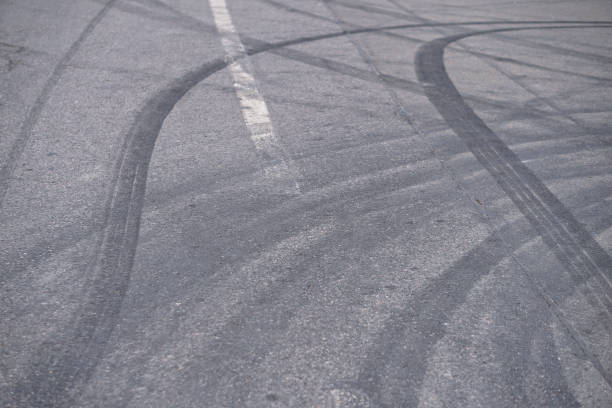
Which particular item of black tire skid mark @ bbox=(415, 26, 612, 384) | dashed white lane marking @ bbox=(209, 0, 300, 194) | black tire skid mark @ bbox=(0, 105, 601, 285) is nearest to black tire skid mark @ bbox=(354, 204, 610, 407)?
black tire skid mark @ bbox=(415, 26, 612, 384)

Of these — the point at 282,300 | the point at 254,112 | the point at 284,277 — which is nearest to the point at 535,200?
the point at 284,277

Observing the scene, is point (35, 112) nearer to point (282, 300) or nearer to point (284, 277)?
point (284, 277)

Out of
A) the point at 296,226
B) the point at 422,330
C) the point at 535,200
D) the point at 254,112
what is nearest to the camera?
the point at 422,330

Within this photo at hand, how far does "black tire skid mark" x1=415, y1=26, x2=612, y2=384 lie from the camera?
4.27m

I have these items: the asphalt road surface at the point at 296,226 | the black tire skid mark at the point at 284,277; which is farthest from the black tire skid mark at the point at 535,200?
the black tire skid mark at the point at 284,277

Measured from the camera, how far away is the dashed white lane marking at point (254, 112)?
17.9ft

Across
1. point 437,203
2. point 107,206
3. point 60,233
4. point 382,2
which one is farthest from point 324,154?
point 382,2

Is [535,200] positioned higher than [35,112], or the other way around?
[535,200]

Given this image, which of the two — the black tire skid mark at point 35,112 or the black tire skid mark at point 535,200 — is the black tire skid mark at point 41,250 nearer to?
the black tire skid mark at point 35,112

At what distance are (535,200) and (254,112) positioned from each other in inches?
122

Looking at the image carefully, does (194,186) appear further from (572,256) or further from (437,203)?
(572,256)

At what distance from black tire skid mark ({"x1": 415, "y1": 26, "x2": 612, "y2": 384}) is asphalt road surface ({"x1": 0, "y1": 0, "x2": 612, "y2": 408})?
0.02 m

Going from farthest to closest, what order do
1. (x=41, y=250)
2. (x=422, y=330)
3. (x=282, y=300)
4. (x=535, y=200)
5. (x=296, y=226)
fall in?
1. (x=535, y=200)
2. (x=296, y=226)
3. (x=41, y=250)
4. (x=282, y=300)
5. (x=422, y=330)

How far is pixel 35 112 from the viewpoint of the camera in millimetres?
6262
